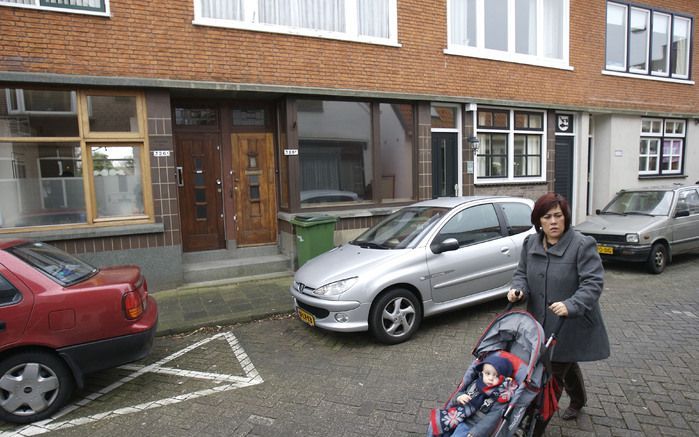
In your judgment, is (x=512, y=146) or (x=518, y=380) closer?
(x=518, y=380)

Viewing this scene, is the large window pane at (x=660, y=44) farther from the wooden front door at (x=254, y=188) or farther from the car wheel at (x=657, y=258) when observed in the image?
the wooden front door at (x=254, y=188)

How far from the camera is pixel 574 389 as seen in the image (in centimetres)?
320

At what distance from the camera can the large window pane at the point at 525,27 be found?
11.1m

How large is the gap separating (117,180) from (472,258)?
5890 mm

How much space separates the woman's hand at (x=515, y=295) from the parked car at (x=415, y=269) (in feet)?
6.24

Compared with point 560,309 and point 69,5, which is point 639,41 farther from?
point 69,5

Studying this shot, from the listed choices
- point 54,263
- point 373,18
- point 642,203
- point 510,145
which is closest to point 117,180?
point 54,263

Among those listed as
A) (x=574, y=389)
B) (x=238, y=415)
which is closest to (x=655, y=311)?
(x=574, y=389)

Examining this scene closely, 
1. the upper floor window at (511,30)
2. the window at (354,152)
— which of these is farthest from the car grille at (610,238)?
the upper floor window at (511,30)

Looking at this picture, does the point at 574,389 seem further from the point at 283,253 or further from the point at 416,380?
the point at 283,253

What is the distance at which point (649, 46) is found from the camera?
13.1 metres

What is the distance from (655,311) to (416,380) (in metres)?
3.82

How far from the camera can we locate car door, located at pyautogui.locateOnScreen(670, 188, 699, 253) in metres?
7.95

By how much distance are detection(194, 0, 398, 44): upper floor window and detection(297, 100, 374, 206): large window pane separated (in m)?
1.37
